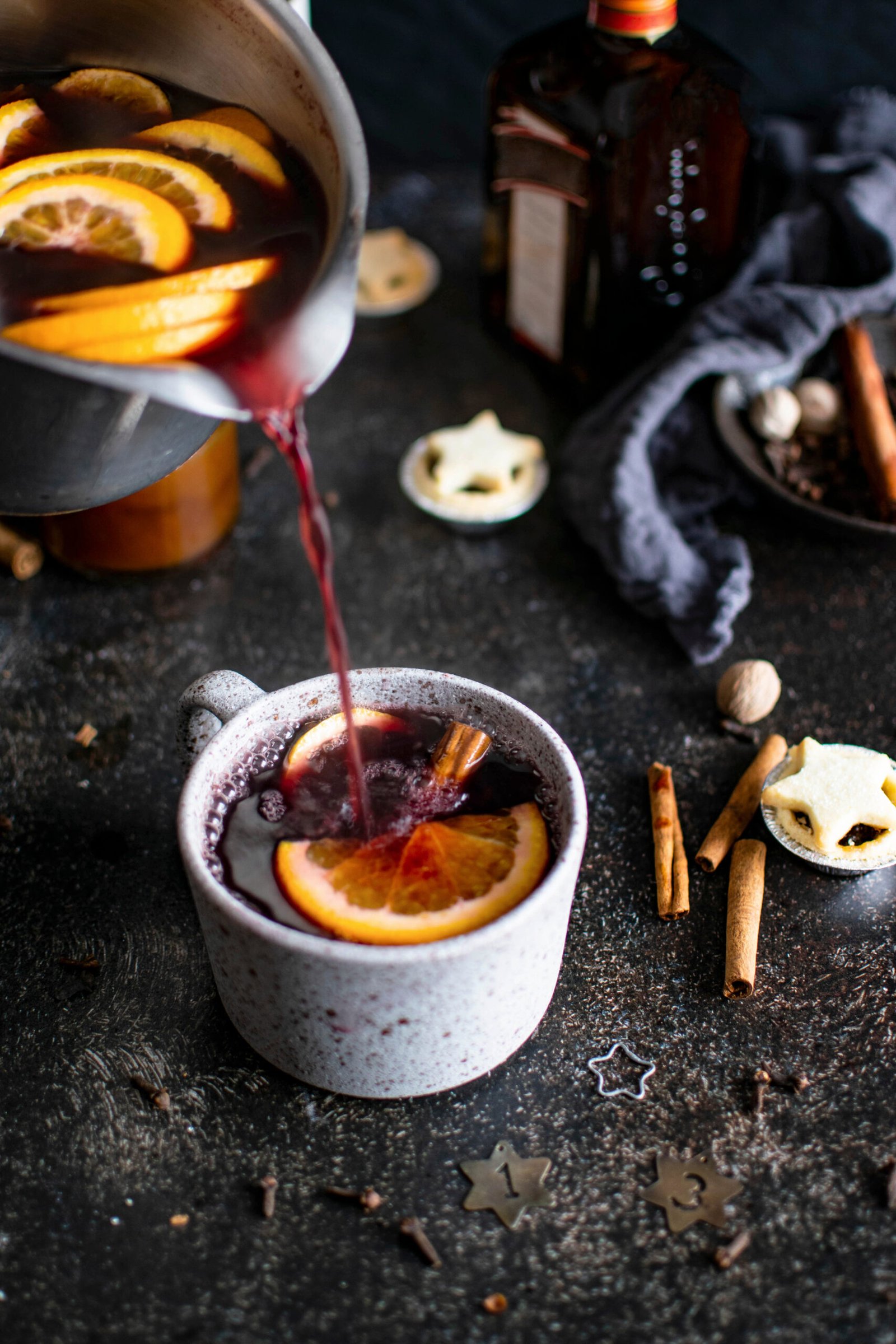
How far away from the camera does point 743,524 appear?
1.14m

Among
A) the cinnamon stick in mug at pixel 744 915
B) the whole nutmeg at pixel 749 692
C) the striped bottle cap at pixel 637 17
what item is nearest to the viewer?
the cinnamon stick in mug at pixel 744 915

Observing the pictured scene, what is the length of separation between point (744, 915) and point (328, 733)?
0.30 m

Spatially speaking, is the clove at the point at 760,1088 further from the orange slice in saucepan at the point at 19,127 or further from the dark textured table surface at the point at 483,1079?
the orange slice in saucepan at the point at 19,127

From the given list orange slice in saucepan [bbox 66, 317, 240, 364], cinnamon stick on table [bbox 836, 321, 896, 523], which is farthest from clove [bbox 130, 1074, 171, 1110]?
cinnamon stick on table [bbox 836, 321, 896, 523]

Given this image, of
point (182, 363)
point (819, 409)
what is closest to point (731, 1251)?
point (182, 363)

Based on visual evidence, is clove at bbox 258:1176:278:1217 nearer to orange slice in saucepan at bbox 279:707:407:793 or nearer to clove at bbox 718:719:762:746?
orange slice in saucepan at bbox 279:707:407:793

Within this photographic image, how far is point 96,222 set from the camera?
2.03 ft

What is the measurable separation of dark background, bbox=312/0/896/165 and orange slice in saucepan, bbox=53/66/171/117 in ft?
3.12

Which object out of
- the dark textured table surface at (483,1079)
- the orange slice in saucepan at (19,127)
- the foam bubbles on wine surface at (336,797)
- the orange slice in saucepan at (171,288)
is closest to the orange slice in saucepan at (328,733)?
the foam bubbles on wine surface at (336,797)

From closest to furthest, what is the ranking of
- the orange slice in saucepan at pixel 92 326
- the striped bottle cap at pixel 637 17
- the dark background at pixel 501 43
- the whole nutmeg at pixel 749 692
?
the orange slice in saucepan at pixel 92 326 → the whole nutmeg at pixel 749 692 → the striped bottle cap at pixel 637 17 → the dark background at pixel 501 43

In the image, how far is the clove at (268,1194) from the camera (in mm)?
650

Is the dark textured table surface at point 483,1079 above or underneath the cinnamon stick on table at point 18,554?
underneath

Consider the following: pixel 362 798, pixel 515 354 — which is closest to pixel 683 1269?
pixel 362 798

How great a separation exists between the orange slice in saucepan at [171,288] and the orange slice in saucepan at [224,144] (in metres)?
0.09
